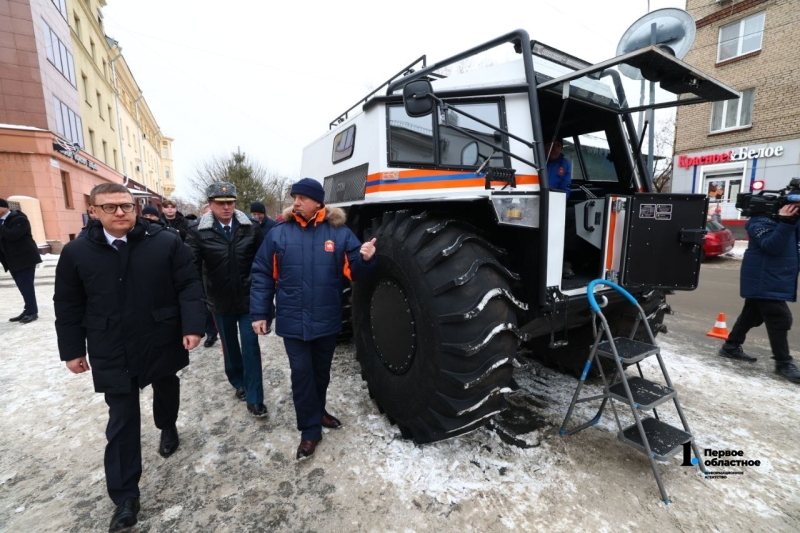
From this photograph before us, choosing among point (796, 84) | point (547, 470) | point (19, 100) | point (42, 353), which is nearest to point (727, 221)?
point (796, 84)

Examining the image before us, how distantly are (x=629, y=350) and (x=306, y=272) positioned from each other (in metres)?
2.27

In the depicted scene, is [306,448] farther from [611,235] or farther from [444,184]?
[611,235]

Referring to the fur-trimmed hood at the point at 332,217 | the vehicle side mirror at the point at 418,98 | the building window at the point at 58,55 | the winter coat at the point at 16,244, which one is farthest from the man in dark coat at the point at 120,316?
the building window at the point at 58,55

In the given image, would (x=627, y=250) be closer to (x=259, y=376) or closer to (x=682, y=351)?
(x=682, y=351)

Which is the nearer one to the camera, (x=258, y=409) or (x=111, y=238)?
(x=111, y=238)

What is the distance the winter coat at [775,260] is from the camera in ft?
13.0

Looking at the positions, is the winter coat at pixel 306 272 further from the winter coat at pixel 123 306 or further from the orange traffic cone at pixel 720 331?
the orange traffic cone at pixel 720 331

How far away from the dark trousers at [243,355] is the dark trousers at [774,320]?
511 centimetres

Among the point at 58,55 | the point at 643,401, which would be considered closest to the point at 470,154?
the point at 643,401

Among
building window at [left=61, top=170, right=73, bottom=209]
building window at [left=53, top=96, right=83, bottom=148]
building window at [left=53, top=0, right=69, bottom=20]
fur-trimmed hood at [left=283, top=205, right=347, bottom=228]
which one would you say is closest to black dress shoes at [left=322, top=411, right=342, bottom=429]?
fur-trimmed hood at [left=283, top=205, right=347, bottom=228]

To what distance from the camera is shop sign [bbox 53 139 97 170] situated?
549 inches

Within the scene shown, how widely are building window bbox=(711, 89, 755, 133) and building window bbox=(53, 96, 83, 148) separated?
85.9ft

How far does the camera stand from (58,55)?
15531 millimetres

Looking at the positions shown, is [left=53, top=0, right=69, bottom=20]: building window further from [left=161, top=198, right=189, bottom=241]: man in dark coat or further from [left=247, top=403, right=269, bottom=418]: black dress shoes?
[left=247, top=403, right=269, bottom=418]: black dress shoes
